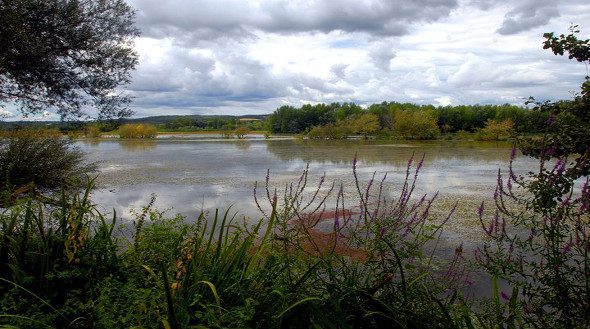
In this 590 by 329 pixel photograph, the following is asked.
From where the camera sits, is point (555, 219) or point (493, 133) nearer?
point (555, 219)

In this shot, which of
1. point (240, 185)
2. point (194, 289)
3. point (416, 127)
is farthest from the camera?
point (416, 127)

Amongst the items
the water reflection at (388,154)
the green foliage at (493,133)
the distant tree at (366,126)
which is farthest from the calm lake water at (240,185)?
the distant tree at (366,126)

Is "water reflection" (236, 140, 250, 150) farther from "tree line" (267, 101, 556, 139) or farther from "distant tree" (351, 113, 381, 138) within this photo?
"distant tree" (351, 113, 381, 138)

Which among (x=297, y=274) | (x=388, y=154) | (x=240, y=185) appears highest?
(x=297, y=274)

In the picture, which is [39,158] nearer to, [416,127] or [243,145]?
[243,145]

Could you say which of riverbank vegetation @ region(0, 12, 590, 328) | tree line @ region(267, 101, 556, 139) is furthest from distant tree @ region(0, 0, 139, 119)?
tree line @ region(267, 101, 556, 139)


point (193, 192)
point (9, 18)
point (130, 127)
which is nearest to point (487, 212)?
point (193, 192)

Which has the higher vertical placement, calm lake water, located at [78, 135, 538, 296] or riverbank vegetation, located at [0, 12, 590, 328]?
riverbank vegetation, located at [0, 12, 590, 328]

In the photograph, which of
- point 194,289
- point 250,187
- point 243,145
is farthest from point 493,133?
point 194,289

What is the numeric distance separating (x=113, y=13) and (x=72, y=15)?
114 cm

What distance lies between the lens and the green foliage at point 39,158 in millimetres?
10648

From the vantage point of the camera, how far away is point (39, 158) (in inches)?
445

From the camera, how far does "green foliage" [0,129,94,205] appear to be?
34.9 feet

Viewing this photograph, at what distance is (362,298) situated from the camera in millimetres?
2777
